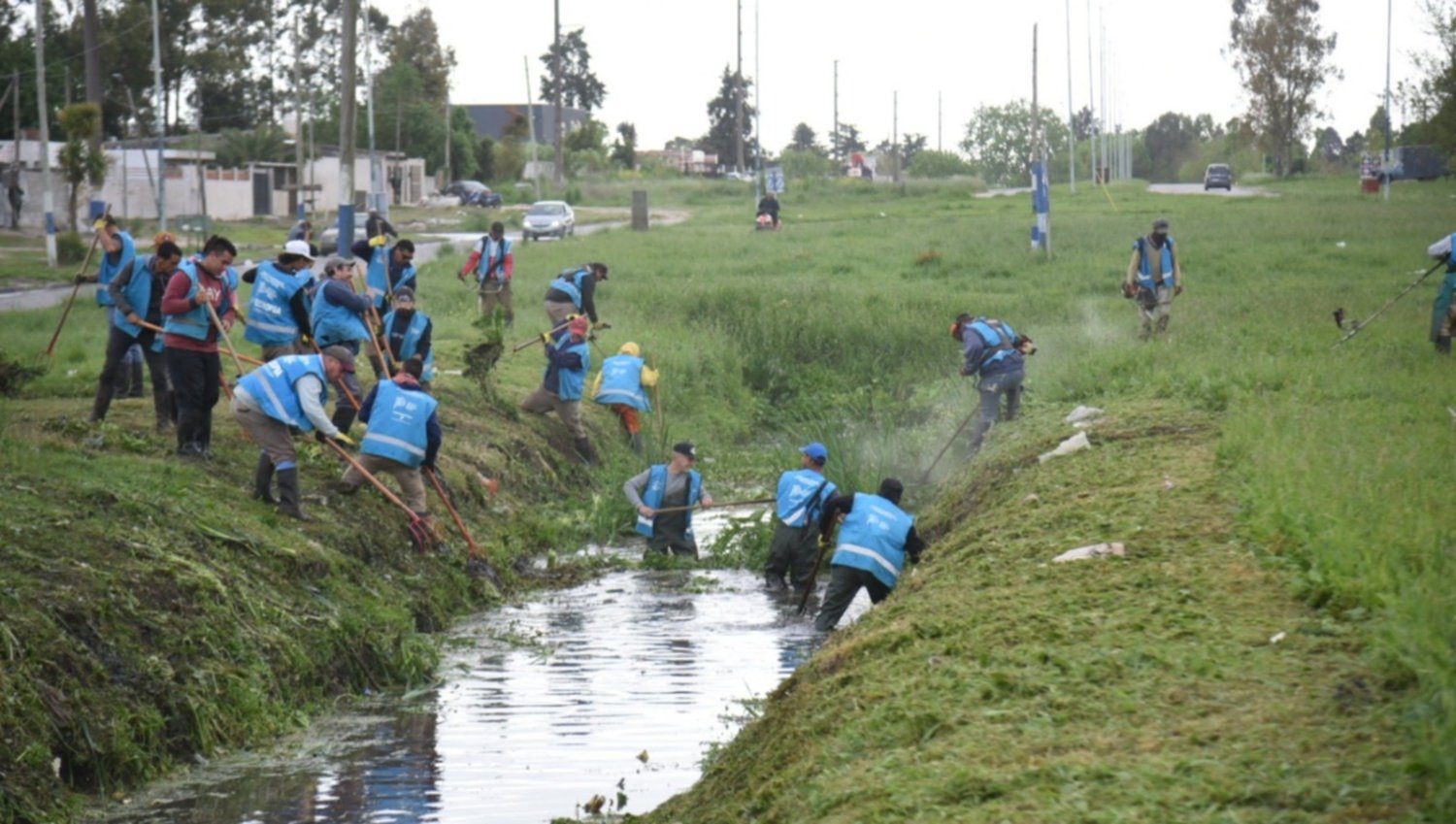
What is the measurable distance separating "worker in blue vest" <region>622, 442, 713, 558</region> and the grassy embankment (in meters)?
1.29

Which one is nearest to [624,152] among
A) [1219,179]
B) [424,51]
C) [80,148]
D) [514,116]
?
[514,116]

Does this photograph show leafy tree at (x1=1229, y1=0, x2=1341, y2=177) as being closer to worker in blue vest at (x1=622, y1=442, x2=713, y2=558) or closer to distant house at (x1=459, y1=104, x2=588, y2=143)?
distant house at (x1=459, y1=104, x2=588, y2=143)

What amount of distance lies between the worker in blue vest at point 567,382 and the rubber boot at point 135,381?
186 inches

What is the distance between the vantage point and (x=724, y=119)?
437 feet

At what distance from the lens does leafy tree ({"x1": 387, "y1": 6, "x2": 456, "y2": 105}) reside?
9381 centimetres

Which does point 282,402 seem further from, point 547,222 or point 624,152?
point 624,152

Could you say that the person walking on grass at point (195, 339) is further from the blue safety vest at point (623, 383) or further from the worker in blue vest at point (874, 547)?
the blue safety vest at point (623, 383)

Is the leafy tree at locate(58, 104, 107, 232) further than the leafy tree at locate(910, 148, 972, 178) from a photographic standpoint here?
No

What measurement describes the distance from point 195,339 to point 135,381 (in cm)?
385

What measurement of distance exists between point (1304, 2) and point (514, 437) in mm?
83610

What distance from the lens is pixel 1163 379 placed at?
1727 centimetres

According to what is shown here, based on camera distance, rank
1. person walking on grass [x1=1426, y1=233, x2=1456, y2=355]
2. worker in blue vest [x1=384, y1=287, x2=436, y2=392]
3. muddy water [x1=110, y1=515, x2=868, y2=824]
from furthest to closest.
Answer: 1. person walking on grass [x1=1426, y1=233, x2=1456, y2=355]
2. worker in blue vest [x1=384, y1=287, x2=436, y2=392]
3. muddy water [x1=110, y1=515, x2=868, y2=824]

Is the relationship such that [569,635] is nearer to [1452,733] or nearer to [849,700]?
[849,700]

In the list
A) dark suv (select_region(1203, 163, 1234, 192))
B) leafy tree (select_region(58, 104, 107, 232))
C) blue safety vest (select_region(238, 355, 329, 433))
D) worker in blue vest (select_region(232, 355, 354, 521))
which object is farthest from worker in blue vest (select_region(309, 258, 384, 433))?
dark suv (select_region(1203, 163, 1234, 192))
